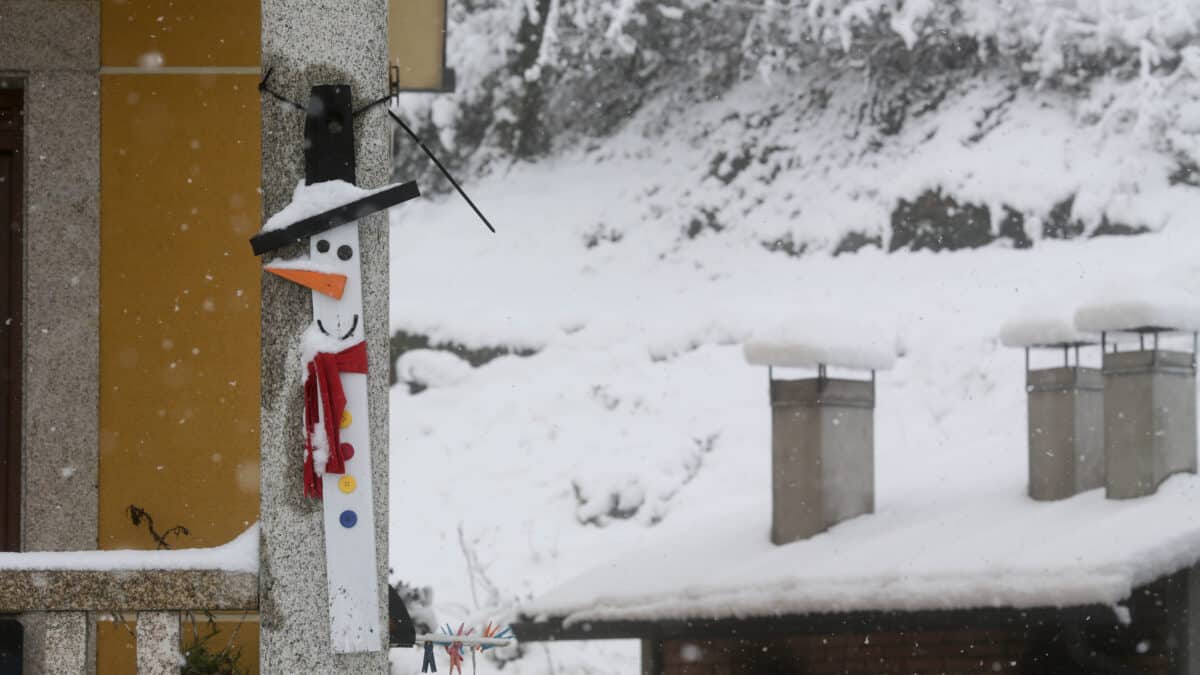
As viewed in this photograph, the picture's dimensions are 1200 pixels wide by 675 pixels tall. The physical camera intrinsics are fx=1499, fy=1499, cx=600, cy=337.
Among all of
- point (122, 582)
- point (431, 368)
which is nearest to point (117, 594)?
point (122, 582)

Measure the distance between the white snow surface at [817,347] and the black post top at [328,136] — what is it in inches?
362

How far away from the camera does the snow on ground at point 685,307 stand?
1861 cm

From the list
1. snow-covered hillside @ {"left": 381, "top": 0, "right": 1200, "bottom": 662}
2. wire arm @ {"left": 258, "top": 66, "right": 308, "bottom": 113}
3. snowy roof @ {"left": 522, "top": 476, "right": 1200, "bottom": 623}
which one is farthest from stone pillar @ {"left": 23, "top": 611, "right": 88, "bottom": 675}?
snow-covered hillside @ {"left": 381, "top": 0, "right": 1200, "bottom": 662}

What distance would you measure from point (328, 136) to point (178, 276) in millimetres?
1825

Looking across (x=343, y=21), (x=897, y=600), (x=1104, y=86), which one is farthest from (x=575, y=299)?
(x=343, y=21)

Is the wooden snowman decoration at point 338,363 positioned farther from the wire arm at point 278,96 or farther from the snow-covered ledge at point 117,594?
the snow-covered ledge at point 117,594

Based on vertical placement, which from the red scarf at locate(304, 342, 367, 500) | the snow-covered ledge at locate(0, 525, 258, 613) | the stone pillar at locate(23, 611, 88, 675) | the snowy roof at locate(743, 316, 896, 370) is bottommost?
the stone pillar at locate(23, 611, 88, 675)

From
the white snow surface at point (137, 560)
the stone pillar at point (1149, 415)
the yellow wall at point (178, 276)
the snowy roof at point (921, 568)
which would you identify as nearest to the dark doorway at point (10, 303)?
the yellow wall at point (178, 276)

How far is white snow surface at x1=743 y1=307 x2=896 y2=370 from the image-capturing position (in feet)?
39.9

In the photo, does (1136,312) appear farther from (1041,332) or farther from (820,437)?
(820,437)

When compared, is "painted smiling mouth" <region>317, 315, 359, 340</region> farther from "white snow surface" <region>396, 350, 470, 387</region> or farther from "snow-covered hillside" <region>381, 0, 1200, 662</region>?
"white snow surface" <region>396, 350, 470, 387</region>

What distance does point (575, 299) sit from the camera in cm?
2334

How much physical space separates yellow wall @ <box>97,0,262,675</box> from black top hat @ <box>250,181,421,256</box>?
1.70 meters

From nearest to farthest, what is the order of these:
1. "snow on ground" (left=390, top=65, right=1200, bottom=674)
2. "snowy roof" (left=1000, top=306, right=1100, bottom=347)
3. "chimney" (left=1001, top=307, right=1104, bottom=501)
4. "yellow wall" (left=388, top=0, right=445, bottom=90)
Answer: "yellow wall" (left=388, top=0, right=445, bottom=90) < "chimney" (left=1001, top=307, right=1104, bottom=501) < "snowy roof" (left=1000, top=306, right=1100, bottom=347) < "snow on ground" (left=390, top=65, right=1200, bottom=674)
